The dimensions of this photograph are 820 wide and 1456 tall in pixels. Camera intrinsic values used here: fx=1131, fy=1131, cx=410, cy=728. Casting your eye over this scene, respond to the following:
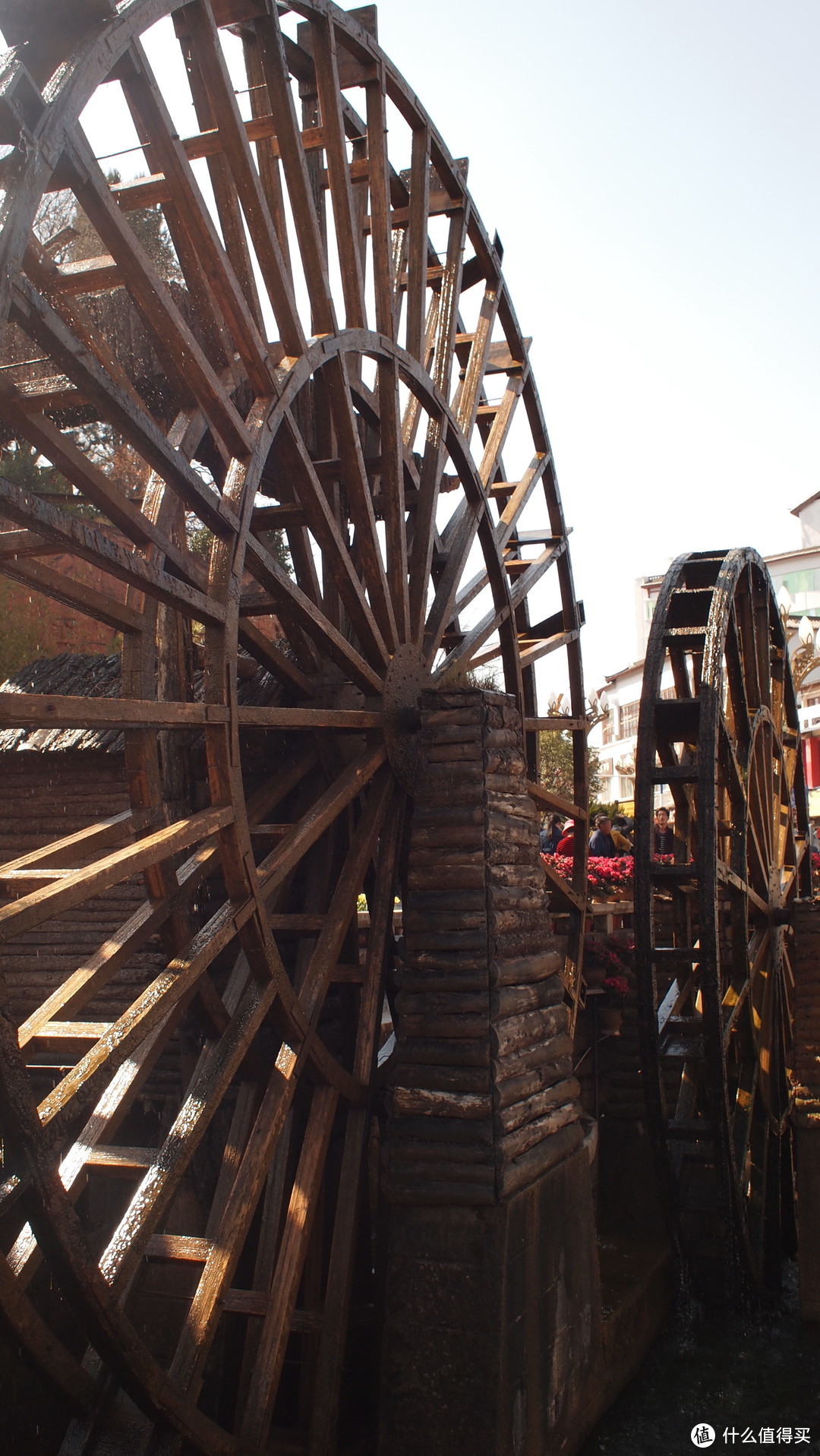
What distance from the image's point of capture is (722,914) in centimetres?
827

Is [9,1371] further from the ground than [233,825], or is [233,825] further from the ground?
[233,825]

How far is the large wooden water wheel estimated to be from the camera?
341cm

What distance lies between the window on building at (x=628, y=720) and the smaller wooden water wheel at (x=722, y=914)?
3535 centimetres

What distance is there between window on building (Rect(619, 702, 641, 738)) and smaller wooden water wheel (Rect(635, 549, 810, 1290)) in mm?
35347

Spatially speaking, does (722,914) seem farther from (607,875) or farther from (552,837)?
(552,837)

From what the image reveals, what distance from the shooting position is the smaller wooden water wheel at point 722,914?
6.52m

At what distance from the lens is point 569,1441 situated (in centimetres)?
485

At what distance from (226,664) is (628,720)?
4222 cm

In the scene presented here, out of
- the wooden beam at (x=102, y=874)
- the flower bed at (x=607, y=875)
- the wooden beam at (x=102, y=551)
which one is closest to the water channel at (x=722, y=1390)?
the flower bed at (x=607, y=875)

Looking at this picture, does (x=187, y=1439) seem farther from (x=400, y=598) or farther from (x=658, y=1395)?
(x=400, y=598)

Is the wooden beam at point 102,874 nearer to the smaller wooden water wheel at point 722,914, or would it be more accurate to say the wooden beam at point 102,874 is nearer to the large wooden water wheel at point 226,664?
the large wooden water wheel at point 226,664

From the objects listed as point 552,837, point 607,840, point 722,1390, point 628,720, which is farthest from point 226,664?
point 628,720

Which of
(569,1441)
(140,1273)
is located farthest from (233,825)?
(569,1441)

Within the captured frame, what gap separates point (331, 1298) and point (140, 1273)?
1.21 metres
